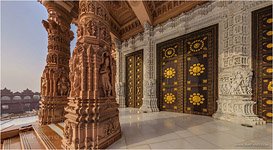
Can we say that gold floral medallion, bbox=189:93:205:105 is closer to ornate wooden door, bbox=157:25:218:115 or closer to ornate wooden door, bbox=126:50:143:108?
ornate wooden door, bbox=157:25:218:115

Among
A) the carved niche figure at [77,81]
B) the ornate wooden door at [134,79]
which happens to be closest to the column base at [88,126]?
the carved niche figure at [77,81]

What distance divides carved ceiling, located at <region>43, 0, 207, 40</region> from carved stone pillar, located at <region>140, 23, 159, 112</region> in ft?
2.49

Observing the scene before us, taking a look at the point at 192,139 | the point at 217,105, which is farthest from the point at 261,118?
the point at 192,139

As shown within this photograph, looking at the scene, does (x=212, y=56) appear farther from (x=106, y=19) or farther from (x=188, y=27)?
(x=106, y=19)

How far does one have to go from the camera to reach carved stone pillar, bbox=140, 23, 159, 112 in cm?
710

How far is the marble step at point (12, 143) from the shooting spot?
338 centimetres

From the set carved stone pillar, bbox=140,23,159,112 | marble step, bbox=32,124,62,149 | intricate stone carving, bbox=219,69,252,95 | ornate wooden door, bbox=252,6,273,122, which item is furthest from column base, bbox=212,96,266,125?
marble step, bbox=32,124,62,149

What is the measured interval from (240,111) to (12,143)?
26.3ft

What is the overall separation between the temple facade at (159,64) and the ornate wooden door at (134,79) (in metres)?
0.08

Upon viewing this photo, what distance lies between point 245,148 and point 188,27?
18.7 feet

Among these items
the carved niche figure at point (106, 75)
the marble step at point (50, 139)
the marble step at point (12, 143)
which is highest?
the carved niche figure at point (106, 75)

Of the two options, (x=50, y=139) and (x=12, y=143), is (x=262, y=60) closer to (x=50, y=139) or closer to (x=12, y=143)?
(x=50, y=139)

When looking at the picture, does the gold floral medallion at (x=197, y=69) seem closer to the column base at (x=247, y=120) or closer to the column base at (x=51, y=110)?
the column base at (x=247, y=120)

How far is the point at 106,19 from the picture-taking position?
122 inches
